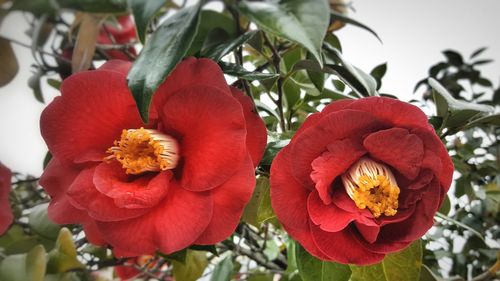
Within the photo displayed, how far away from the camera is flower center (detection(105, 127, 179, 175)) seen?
0.36 metres

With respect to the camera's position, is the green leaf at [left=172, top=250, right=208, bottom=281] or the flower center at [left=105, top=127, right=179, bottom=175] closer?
the flower center at [left=105, top=127, right=179, bottom=175]

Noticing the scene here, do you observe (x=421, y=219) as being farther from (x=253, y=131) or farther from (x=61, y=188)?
(x=61, y=188)

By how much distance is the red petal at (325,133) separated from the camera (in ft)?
1.09

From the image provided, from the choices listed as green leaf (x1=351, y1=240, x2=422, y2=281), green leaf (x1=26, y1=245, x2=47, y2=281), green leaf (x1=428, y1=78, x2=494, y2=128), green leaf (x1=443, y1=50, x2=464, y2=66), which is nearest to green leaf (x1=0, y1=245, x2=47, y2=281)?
green leaf (x1=26, y1=245, x2=47, y2=281)

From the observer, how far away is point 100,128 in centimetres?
38

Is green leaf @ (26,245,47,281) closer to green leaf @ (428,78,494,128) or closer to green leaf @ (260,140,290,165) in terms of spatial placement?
green leaf @ (260,140,290,165)

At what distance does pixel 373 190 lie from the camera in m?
0.35

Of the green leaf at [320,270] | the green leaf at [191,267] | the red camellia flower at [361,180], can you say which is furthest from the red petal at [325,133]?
the green leaf at [191,267]

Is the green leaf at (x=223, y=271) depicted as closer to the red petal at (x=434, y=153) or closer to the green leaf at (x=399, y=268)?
the green leaf at (x=399, y=268)

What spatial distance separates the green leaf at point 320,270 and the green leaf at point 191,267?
20 centimetres

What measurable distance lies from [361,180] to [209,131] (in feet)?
0.42

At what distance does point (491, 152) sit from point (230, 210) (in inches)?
36.1

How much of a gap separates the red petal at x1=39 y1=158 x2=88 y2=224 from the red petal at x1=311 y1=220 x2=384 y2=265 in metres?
0.21

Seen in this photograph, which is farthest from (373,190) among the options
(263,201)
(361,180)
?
(263,201)
